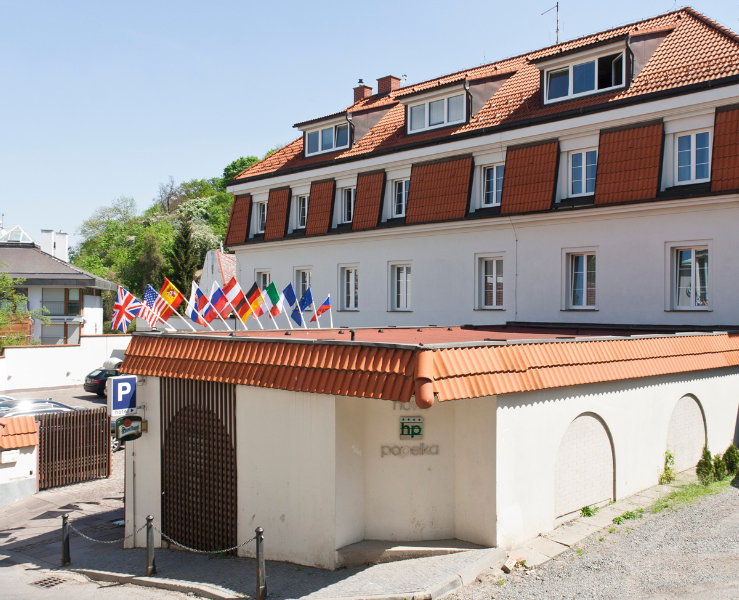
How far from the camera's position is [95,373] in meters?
32.7

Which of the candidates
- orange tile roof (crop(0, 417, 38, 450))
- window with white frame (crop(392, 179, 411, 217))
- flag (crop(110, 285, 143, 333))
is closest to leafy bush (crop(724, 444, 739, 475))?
window with white frame (crop(392, 179, 411, 217))

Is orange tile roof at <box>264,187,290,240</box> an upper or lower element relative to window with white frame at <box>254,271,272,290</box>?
upper

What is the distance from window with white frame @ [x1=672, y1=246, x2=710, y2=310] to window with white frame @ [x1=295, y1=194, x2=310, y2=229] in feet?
49.0

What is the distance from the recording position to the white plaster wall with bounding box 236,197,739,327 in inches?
683

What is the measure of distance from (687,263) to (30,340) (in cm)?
3812

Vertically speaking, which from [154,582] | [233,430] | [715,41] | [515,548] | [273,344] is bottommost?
[154,582]

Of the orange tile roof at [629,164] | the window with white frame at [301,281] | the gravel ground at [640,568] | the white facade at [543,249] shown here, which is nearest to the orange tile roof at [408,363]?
the gravel ground at [640,568]

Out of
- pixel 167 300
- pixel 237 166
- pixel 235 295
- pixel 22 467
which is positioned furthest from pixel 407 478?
pixel 237 166

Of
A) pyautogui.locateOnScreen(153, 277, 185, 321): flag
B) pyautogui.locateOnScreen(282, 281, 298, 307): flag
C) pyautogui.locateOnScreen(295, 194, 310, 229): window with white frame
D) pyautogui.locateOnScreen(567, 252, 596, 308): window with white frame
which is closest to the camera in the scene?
pyautogui.locateOnScreen(153, 277, 185, 321): flag

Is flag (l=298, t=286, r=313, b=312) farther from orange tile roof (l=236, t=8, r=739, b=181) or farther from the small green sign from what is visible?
the small green sign

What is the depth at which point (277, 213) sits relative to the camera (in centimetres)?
2834

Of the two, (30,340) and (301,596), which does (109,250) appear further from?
(301,596)

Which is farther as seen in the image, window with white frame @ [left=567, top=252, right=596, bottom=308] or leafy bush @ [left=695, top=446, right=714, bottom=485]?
window with white frame @ [left=567, top=252, right=596, bottom=308]

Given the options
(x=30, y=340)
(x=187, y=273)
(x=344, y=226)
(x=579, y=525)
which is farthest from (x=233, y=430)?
(x=187, y=273)
